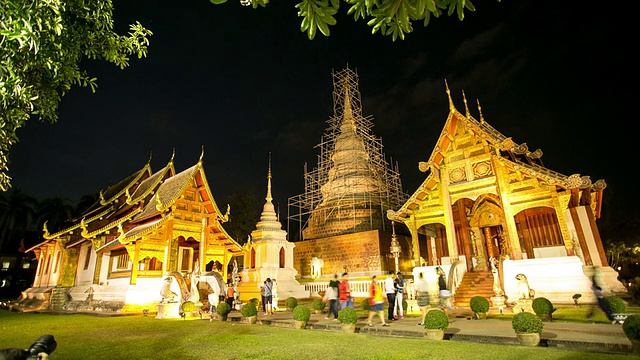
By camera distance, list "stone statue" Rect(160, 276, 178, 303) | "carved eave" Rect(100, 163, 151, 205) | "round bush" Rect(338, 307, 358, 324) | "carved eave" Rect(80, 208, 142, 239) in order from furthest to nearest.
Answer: "carved eave" Rect(100, 163, 151, 205), "carved eave" Rect(80, 208, 142, 239), "stone statue" Rect(160, 276, 178, 303), "round bush" Rect(338, 307, 358, 324)

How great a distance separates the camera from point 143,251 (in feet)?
44.1

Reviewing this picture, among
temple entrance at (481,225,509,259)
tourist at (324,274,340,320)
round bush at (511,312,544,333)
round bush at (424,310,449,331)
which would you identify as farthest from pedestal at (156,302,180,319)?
temple entrance at (481,225,509,259)

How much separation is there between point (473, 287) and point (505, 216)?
3.07 metres

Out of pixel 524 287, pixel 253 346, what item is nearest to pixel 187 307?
pixel 253 346

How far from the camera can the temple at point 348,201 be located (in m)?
23.3

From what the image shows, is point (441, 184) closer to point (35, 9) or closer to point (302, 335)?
point (302, 335)

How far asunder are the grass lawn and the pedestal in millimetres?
2998

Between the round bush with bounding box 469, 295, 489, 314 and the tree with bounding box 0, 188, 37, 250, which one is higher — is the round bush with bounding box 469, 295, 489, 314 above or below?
below

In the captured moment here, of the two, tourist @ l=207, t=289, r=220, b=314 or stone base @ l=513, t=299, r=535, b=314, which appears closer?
stone base @ l=513, t=299, r=535, b=314

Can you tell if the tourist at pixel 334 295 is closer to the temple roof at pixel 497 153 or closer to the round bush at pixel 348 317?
the round bush at pixel 348 317

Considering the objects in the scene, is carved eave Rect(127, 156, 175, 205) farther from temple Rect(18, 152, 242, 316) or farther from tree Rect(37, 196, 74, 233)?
tree Rect(37, 196, 74, 233)

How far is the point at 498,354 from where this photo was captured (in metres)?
5.13

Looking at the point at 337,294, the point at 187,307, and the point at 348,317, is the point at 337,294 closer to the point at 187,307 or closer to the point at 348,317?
the point at 348,317

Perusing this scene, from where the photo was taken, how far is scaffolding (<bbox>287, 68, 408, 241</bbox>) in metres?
26.5
